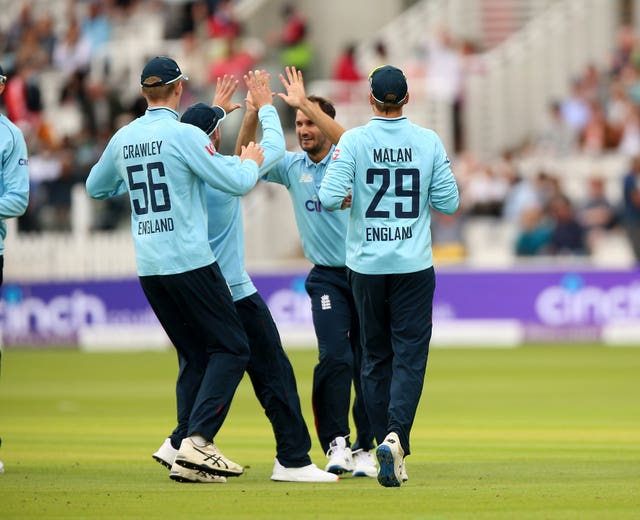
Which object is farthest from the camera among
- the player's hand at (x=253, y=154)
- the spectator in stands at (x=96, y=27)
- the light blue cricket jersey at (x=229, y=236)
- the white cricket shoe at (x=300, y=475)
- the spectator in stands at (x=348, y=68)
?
Answer: the spectator in stands at (x=96, y=27)

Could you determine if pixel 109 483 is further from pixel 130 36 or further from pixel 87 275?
pixel 130 36

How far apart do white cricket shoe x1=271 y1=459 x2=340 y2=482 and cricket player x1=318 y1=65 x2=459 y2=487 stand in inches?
16.6

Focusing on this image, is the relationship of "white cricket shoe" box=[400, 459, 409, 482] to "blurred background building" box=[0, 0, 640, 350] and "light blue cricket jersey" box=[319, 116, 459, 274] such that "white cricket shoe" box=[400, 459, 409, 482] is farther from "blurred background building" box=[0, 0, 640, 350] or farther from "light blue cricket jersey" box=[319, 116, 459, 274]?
"blurred background building" box=[0, 0, 640, 350]

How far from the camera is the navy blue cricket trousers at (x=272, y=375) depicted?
1025 cm

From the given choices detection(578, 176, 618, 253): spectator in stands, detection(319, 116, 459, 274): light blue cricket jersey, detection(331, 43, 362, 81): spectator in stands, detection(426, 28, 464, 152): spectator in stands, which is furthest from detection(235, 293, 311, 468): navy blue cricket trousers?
detection(426, 28, 464, 152): spectator in stands

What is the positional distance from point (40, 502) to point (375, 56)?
21834mm

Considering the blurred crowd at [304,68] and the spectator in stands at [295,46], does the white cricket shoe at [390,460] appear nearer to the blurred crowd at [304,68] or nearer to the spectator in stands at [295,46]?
the blurred crowd at [304,68]

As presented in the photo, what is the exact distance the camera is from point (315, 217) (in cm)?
1100

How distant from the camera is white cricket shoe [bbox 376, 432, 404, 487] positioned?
942 centimetres

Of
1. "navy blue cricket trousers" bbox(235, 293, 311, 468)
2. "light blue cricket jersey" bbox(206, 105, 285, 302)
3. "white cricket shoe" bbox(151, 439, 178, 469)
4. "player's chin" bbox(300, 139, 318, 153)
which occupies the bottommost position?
"white cricket shoe" bbox(151, 439, 178, 469)

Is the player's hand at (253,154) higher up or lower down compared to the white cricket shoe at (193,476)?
higher up

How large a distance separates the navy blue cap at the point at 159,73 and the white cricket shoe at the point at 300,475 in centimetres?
246

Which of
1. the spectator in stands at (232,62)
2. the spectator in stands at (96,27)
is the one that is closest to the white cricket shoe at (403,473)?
the spectator in stands at (232,62)

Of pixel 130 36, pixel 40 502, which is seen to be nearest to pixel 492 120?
pixel 130 36
